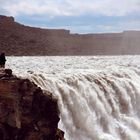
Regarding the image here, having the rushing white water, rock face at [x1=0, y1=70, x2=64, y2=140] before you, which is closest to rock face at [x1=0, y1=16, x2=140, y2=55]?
the rushing white water

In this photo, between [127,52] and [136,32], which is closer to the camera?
[127,52]

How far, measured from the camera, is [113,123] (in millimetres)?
16219

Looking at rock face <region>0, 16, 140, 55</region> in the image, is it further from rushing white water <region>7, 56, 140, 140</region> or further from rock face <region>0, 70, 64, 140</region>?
rock face <region>0, 70, 64, 140</region>

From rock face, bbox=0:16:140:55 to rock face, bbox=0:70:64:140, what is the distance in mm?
43665

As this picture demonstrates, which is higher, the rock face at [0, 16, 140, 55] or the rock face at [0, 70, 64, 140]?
the rock face at [0, 70, 64, 140]

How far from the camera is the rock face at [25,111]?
416 inches

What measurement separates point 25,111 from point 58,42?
53462 millimetres

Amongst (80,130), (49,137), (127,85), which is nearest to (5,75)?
(49,137)

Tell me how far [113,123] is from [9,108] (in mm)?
6162

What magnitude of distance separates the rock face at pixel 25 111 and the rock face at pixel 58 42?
43.7m

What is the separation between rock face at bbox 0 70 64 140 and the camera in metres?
10.6

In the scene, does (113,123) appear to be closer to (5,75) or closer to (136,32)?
(5,75)

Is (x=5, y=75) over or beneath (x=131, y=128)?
over

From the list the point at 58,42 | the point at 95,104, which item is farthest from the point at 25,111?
the point at 58,42
